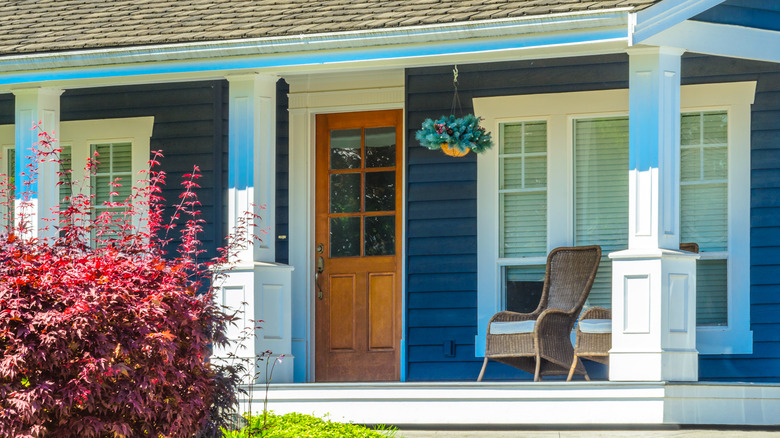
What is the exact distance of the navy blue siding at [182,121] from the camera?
9406mm

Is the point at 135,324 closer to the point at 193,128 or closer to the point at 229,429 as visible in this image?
the point at 229,429

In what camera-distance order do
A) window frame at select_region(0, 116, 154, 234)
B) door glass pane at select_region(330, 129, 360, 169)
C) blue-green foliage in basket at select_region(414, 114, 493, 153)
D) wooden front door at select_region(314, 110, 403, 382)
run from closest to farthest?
1. blue-green foliage in basket at select_region(414, 114, 493, 153)
2. wooden front door at select_region(314, 110, 403, 382)
3. door glass pane at select_region(330, 129, 360, 169)
4. window frame at select_region(0, 116, 154, 234)

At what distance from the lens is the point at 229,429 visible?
5.84 m

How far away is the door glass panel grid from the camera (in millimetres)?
9086

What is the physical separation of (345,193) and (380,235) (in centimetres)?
48

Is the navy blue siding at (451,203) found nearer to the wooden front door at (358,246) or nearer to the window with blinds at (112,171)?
the wooden front door at (358,246)

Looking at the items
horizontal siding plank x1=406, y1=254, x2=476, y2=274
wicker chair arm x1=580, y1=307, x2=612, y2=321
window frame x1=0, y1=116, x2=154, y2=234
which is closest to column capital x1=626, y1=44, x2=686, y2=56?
wicker chair arm x1=580, y1=307, x2=612, y2=321

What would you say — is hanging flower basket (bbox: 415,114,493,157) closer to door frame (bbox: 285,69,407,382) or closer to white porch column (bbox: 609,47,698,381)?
door frame (bbox: 285,69,407,382)

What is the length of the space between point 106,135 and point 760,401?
19.6 ft

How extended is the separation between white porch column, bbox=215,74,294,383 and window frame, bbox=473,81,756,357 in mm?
1688

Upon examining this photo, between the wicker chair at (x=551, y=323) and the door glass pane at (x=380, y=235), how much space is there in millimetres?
1399

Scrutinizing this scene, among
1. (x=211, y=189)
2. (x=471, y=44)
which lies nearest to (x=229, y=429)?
(x=471, y=44)

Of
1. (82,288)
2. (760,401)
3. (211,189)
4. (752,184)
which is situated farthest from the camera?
(211,189)

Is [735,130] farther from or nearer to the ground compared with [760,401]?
farther from the ground
